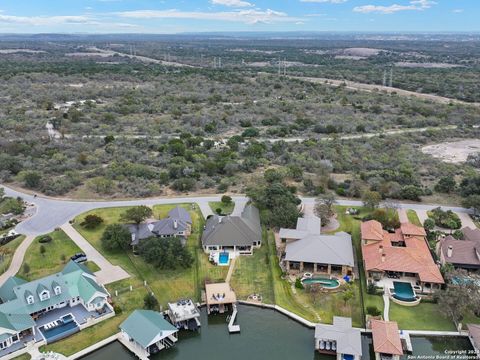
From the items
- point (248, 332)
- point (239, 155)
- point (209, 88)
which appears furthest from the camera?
point (209, 88)

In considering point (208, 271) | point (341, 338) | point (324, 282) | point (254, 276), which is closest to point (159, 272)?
point (208, 271)

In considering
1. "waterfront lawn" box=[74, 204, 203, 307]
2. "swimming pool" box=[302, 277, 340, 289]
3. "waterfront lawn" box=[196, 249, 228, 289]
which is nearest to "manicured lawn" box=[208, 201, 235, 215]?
"waterfront lawn" box=[74, 204, 203, 307]

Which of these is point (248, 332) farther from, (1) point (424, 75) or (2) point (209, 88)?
(1) point (424, 75)

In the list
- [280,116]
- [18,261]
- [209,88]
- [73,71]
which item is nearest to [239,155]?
[280,116]

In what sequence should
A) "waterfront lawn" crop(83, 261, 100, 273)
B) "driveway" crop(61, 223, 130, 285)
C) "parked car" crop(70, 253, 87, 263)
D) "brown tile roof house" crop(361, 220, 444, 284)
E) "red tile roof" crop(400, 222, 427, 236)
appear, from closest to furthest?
1. "brown tile roof house" crop(361, 220, 444, 284)
2. "driveway" crop(61, 223, 130, 285)
3. "waterfront lawn" crop(83, 261, 100, 273)
4. "parked car" crop(70, 253, 87, 263)
5. "red tile roof" crop(400, 222, 427, 236)

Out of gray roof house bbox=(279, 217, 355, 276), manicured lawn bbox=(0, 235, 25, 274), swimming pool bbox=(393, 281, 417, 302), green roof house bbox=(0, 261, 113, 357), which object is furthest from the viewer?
manicured lawn bbox=(0, 235, 25, 274)

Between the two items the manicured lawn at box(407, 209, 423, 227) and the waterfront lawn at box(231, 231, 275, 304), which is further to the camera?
the manicured lawn at box(407, 209, 423, 227)

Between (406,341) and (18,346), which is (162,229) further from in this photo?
(406,341)

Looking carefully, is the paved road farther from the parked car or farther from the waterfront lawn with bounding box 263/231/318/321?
the waterfront lawn with bounding box 263/231/318/321
